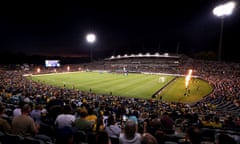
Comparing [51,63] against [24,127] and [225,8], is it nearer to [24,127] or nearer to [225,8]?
[225,8]

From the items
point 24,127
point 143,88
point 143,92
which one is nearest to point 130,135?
point 24,127

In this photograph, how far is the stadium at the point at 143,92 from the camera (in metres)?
9.38

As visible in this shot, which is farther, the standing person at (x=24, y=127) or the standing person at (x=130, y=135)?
the standing person at (x=24, y=127)

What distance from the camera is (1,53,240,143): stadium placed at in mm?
9383

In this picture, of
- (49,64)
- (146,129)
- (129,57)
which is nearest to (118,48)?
(129,57)

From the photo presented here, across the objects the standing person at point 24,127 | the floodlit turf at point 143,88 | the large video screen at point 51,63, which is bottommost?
the floodlit turf at point 143,88

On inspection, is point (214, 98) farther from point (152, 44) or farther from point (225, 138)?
point (152, 44)

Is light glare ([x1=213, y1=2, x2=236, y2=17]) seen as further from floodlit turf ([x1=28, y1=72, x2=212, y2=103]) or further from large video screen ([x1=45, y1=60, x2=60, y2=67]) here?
large video screen ([x1=45, y1=60, x2=60, y2=67])

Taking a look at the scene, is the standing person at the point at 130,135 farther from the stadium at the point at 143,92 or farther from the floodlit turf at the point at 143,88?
the floodlit turf at the point at 143,88

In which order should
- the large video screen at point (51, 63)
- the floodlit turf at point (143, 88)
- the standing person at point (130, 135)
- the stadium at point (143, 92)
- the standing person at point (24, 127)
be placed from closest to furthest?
the standing person at point (130, 135), the standing person at point (24, 127), the stadium at point (143, 92), the floodlit turf at point (143, 88), the large video screen at point (51, 63)

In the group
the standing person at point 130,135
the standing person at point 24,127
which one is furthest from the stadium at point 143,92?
the standing person at point 24,127

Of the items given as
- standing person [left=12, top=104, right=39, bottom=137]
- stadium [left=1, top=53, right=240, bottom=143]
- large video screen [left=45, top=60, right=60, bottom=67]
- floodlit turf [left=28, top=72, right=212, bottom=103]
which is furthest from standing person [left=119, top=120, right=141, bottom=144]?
large video screen [left=45, top=60, right=60, bottom=67]

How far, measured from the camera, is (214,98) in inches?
1067

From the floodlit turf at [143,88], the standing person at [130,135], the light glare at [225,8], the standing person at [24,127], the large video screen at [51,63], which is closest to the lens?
the standing person at [130,135]
